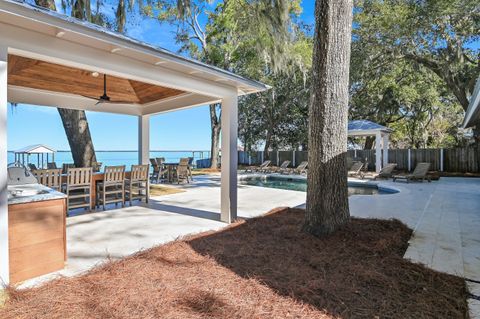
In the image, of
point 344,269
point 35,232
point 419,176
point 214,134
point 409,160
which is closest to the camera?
point 35,232

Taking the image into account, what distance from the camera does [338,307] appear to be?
7.24ft

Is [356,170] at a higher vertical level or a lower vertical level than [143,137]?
lower

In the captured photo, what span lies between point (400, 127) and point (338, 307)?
23.2 metres

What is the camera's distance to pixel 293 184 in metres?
12.5

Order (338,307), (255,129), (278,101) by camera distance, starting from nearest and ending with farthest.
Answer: (338,307), (278,101), (255,129)

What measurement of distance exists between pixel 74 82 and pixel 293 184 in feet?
31.5

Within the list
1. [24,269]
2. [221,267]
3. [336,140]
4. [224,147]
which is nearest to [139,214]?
[224,147]

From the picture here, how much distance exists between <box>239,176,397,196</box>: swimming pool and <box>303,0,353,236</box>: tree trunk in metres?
6.05

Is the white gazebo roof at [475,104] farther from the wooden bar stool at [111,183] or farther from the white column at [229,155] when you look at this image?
the wooden bar stool at [111,183]

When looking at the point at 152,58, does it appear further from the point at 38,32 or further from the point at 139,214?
the point at 139,214

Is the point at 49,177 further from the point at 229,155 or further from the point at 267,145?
the point at 267,145

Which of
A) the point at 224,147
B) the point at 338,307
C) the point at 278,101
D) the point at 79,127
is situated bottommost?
the point at 338,307

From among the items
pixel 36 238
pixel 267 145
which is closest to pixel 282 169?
pixel 267 145

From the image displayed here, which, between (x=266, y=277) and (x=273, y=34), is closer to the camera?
(x=266, y=277)
